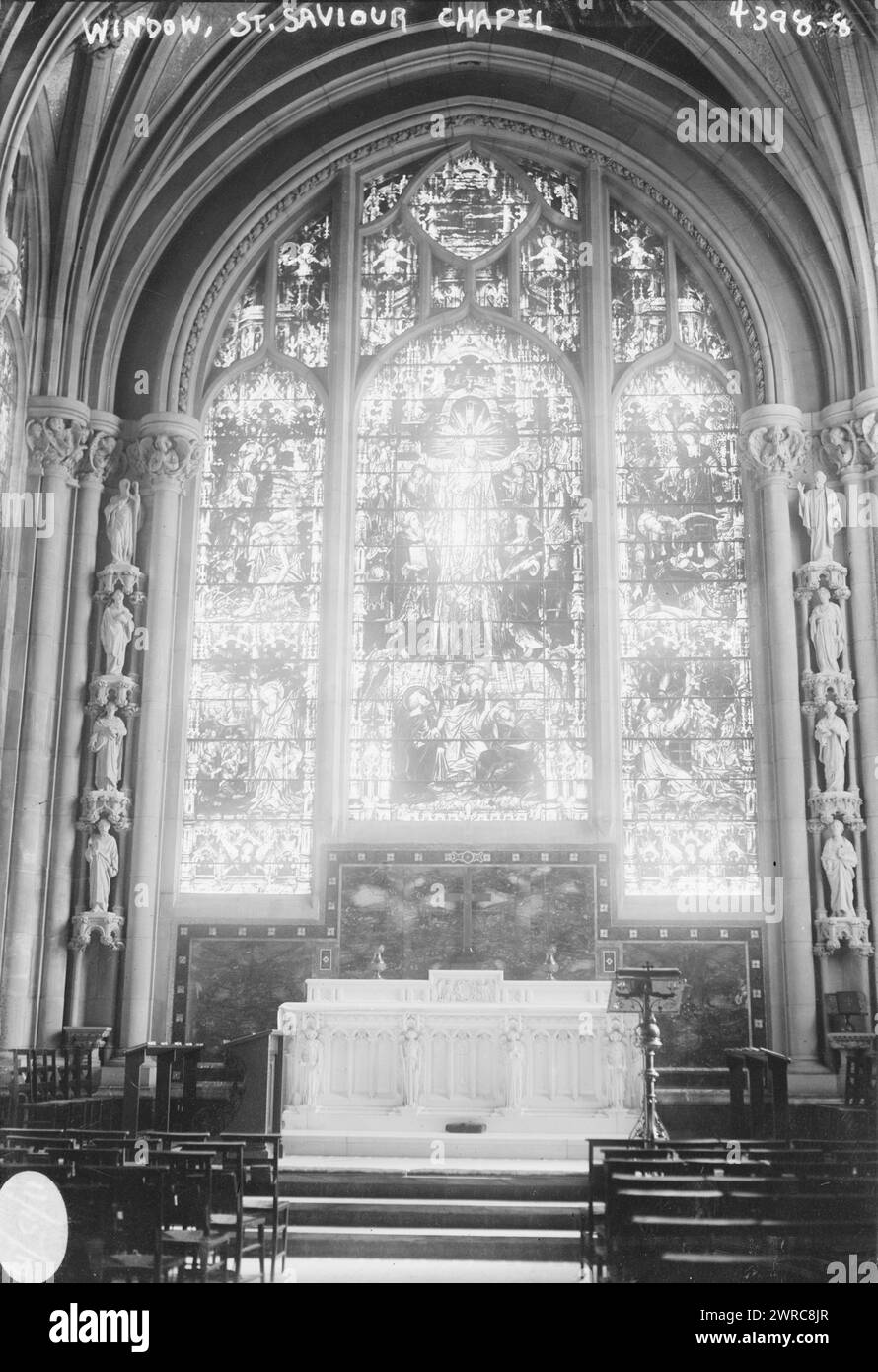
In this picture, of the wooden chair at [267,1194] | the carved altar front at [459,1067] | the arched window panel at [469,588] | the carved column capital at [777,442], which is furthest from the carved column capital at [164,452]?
the wooden chair at [267,1194]

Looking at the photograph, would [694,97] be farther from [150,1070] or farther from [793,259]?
[150,1070]

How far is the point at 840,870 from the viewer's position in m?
15.2

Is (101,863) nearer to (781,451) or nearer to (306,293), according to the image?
(306,293)

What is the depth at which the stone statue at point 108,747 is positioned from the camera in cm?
1579

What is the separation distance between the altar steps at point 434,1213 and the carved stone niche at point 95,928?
12.9ft

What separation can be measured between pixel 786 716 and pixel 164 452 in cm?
732

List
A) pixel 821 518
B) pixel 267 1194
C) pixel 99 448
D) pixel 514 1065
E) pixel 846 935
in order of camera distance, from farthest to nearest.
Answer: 1. pixel 99 448
2. pixel 821 518
3. pixel 846 935
4. pixel 514 1065
5. pixel 267 1194

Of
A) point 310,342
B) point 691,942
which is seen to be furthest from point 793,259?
point 691,942

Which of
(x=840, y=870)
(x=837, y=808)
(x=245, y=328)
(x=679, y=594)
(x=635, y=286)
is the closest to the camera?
(x=840, y=870)

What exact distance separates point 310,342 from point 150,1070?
27.9ft

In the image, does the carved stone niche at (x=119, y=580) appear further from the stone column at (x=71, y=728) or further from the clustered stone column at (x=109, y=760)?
the stone column at (x=71, y=728)

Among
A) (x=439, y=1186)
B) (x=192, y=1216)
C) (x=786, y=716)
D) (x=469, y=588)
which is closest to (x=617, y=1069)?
(x=439, y=1186)

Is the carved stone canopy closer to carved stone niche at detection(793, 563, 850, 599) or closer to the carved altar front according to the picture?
carved stone niche at detection(793, 563, 850, 599)

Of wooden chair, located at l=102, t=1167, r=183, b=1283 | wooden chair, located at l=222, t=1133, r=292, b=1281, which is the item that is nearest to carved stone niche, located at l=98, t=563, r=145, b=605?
wooden chair, located at l=222, t=1133, r=292, b=1281
